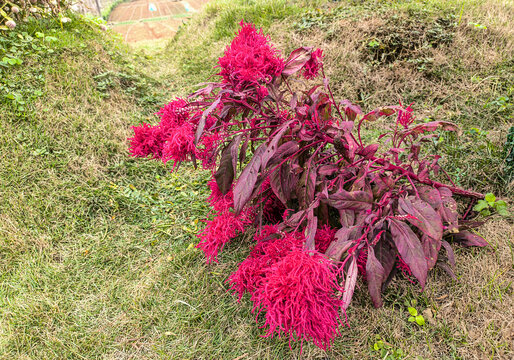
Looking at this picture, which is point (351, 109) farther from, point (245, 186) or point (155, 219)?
point (155, 219)

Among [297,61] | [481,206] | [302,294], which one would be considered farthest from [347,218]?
[481,206]

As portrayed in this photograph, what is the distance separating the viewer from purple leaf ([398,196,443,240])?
3.40ft

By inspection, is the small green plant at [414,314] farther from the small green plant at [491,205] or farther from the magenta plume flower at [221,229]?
the magenta plume flower at [221,229]

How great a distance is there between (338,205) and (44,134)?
2.22 meters

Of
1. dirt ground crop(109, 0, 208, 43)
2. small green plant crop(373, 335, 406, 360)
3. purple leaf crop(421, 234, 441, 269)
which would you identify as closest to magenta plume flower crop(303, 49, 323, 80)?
purple leaf crop(421, 234, 441, 269)

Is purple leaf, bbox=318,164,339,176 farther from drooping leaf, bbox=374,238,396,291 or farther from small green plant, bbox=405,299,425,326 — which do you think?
small green plant, bbox=405,299,425,326

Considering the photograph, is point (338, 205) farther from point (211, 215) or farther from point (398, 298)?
point (211, 215)

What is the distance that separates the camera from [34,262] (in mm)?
A: 1765

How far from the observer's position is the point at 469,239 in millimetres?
1438

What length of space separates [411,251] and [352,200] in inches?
9.5

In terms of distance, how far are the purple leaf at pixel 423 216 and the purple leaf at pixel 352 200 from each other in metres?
0.12

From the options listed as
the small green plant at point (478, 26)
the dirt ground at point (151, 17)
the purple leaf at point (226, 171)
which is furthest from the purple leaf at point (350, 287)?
the dirt ground at point (151, 17)

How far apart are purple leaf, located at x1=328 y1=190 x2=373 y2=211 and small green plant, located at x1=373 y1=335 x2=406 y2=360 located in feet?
1.78

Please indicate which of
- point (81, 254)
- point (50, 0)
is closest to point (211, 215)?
point (81, 254)
